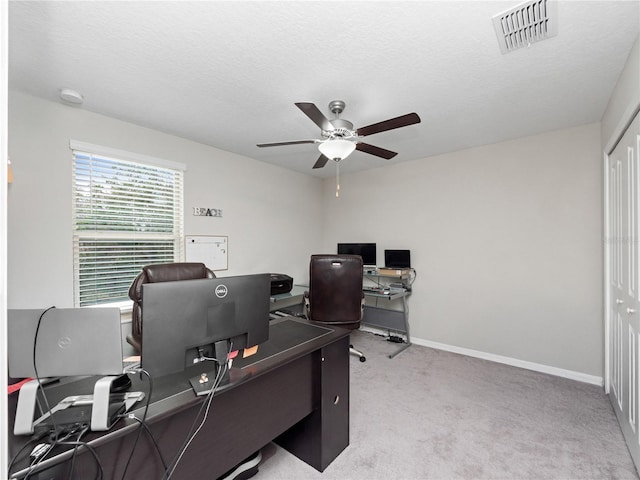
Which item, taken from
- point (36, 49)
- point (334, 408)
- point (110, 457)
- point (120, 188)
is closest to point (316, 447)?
point (334, 408)

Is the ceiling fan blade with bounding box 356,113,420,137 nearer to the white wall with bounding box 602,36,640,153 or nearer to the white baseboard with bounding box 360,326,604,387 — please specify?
the white wall with bounding box 602,36,640,153

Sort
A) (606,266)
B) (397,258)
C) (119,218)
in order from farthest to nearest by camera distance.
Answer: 1. (397,258)
2. (119,218)
3. (606,266)

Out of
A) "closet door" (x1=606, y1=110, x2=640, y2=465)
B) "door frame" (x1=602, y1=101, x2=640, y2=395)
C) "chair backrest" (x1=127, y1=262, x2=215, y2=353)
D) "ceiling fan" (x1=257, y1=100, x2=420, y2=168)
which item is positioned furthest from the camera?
"door frame" (x1=602, y1=101, x2=640, y2=395)

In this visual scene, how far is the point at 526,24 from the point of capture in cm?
151

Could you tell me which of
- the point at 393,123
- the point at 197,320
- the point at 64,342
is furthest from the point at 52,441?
the point at 393,123

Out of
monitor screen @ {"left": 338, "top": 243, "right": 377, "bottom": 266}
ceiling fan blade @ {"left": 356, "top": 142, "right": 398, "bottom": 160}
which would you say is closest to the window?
ceiling fan blade @ {"left": 356, "top": 142, "right": 398, "bottom": 160}

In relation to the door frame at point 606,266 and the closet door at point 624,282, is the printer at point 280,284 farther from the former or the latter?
the door frame at point 606,266

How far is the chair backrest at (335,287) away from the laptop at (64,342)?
221cm

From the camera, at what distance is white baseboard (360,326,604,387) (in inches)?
109

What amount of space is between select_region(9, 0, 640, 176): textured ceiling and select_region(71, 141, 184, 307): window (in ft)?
1.43

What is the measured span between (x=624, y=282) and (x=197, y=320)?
110 inches

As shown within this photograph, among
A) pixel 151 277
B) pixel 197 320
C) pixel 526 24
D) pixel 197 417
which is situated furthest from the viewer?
pixel 151 277

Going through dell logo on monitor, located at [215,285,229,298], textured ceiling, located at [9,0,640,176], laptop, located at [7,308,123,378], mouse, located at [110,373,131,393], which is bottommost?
mouse, located at [110,373,131,393]

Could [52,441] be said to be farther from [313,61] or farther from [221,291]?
[313,61]
